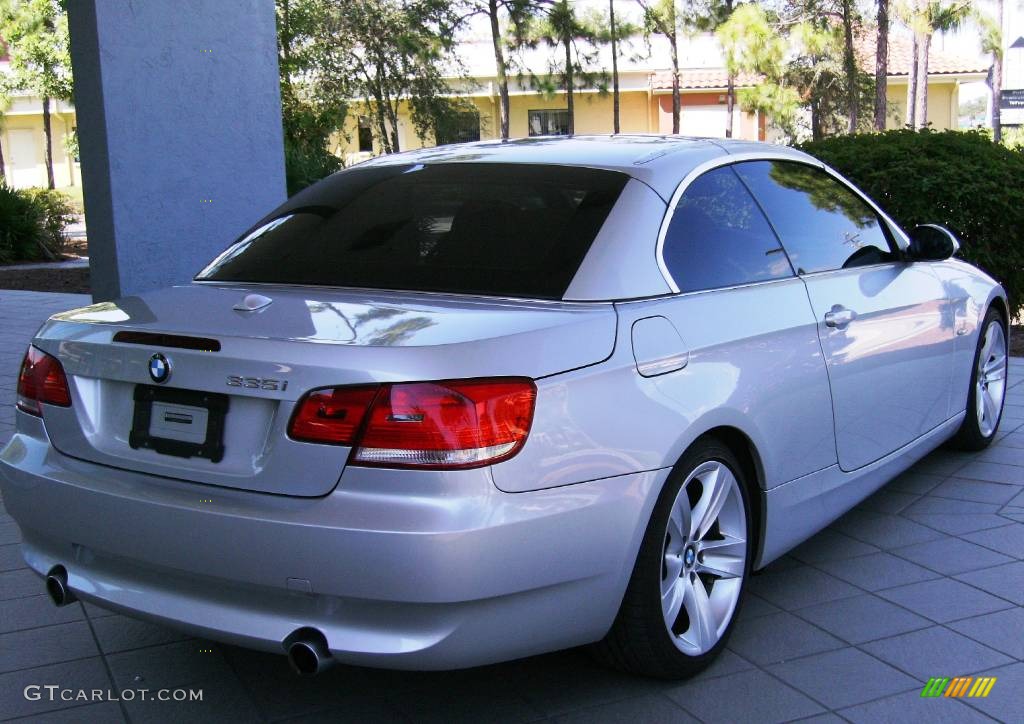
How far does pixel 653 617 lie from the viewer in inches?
121

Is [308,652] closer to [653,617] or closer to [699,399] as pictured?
[653,617]

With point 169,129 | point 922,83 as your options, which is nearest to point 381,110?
point 922,83

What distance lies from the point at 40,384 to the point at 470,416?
1.38 meters

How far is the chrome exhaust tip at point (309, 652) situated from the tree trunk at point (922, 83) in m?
42.0

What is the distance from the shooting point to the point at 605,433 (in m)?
2.84

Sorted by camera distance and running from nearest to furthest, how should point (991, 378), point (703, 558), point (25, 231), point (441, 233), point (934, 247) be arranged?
point (703, 558), point (441, 233), point (934, 247), point (991, 378), point (25, 231)

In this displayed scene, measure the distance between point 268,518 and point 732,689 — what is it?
1.48 metres

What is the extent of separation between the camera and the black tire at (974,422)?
541cm

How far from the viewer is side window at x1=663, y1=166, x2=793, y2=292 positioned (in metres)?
3.44

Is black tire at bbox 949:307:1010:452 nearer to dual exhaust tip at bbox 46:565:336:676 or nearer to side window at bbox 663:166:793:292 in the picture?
side window at bbox 663:166:793:292

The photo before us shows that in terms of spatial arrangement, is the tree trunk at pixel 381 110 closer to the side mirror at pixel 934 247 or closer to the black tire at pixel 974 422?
the black tire at pixel 974 422

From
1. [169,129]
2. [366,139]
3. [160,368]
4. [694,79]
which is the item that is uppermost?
[694,79]

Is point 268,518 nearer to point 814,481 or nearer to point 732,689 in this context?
point 732,689

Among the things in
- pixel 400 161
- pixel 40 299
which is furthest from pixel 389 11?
pixel 400 161
